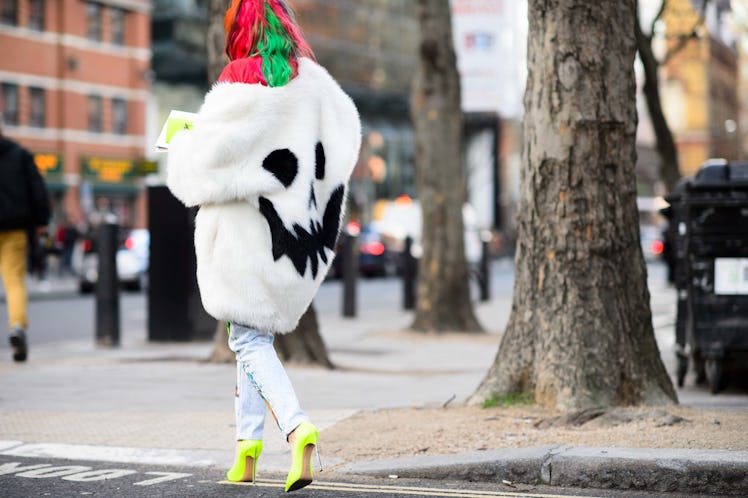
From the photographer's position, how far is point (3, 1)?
44.1 m

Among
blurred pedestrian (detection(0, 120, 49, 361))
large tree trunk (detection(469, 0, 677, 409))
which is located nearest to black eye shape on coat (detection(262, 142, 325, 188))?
large tree trunk (detection(469, 0, 677, 409))

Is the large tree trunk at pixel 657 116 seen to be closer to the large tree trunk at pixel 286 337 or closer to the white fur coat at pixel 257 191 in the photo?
the large tree trunk at pixel 286 337

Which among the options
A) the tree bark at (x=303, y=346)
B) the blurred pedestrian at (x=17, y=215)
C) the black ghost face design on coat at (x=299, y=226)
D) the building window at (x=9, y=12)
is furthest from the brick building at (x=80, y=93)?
the black ghost face design on coat at (x=299, y=226)

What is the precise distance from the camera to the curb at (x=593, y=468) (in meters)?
5.14

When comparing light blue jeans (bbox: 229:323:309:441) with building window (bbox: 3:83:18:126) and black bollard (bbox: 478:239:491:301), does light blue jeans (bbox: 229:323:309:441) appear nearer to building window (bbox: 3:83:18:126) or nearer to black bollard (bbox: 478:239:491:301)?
black bollard (bbox: 478:239:491:301)

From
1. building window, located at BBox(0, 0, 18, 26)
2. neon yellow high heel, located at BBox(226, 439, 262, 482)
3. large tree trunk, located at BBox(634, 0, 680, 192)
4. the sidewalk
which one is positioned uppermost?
building window, located at BBox(0, 0, 18, 26)

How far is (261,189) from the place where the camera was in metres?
4.81

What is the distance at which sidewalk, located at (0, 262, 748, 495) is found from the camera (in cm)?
527

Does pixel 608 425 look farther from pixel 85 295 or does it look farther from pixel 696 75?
pixel 696 75

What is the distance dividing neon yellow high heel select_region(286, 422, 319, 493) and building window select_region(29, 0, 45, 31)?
141 ft

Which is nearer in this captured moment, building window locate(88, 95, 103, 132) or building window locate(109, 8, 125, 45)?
building window locate(88, 95, 103, 132)

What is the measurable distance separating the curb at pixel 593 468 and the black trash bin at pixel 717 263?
3.62 meters

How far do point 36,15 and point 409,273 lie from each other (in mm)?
29827

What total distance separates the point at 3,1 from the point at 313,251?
138ft
